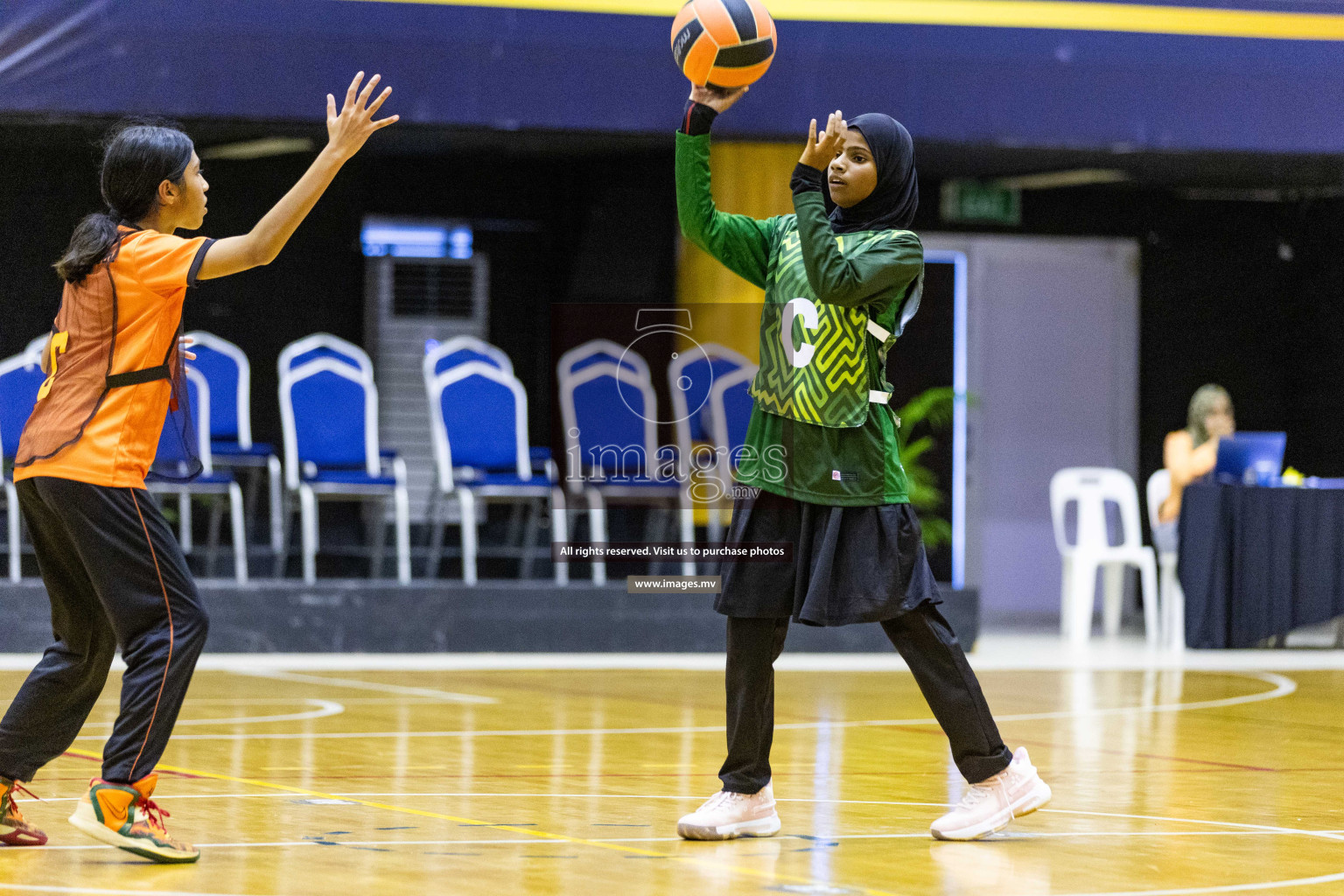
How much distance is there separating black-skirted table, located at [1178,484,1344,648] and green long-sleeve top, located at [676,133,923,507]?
5.88 metres

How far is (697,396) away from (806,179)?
5.45 metres

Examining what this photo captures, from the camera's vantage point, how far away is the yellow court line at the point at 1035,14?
870 centimetres

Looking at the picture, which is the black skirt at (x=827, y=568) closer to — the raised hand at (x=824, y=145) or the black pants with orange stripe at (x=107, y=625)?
the raised hand at (x=824, y=145)

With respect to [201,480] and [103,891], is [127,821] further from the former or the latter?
[201,480]

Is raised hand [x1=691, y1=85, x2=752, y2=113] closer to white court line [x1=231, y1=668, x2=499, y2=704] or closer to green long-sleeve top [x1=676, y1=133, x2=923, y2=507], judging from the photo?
green long-sleeve top [x1=676, y1=133, x2=923, y2=507]

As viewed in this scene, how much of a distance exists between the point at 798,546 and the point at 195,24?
5901mm

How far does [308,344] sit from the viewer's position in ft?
30.5

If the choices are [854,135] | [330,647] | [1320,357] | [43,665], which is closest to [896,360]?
[1320,357]

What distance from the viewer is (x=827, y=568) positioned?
11.3ft

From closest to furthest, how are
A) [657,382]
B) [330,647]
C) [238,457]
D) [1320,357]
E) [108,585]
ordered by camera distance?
[108,585] < [330,647] < [238,457] < [657,382] < [1320,357]

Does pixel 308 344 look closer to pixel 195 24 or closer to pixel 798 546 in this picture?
pixel 195 24

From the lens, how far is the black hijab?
356cm

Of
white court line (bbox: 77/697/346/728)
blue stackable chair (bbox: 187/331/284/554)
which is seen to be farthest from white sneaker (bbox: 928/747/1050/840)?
blue stackable chair (bbox: 187/331/284/554)

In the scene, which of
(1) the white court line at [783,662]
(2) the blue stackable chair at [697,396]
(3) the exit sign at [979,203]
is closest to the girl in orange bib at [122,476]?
(1) the white court line at [783,662]
